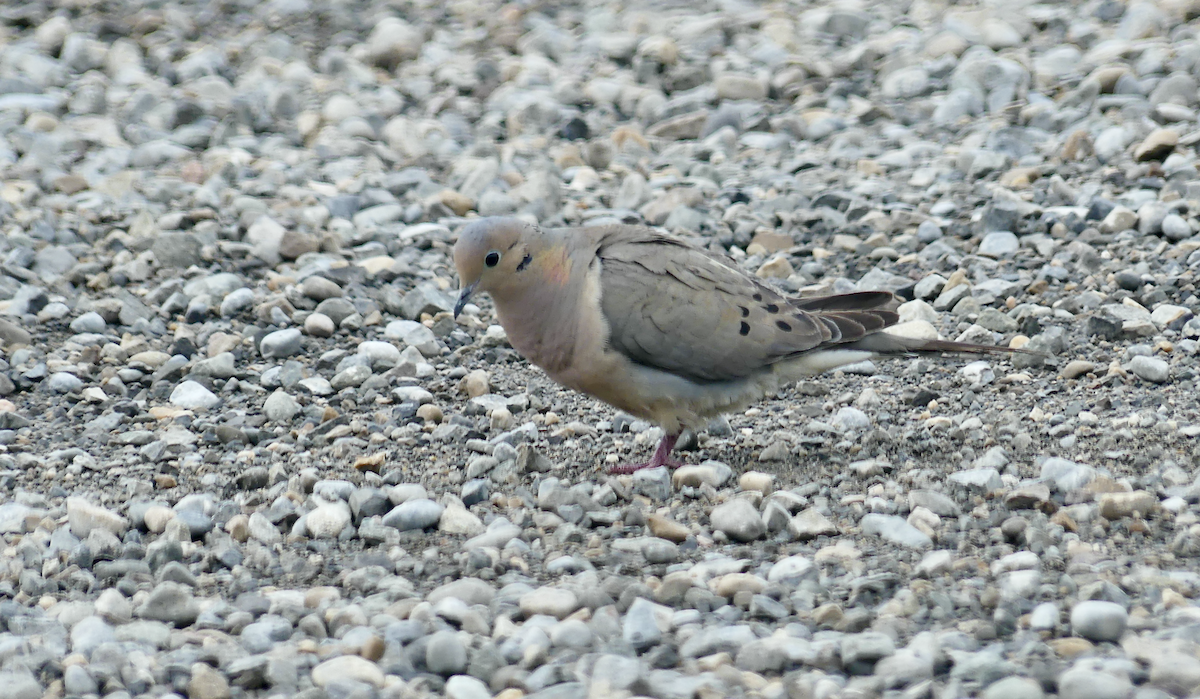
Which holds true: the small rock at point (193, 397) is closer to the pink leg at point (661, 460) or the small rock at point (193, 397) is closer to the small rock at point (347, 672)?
the pink leg at point (661, 460)

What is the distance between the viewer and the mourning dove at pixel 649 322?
442 centimetres

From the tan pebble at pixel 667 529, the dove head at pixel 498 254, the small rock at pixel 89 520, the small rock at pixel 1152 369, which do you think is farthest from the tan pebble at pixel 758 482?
the small rock at pixel 89 520

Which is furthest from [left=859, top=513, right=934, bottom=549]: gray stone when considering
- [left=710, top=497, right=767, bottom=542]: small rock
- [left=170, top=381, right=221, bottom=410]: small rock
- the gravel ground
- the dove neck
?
[left=170, top=381, right=221, bottom=410]: small rock

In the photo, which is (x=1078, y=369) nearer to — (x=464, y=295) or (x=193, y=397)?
(x=464, y=295)

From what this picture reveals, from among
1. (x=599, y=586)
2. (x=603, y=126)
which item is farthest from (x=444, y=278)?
(x=599, y=586)

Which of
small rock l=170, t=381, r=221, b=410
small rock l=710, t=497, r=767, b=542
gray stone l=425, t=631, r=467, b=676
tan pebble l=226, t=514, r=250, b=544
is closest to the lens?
gray stone l=425, t=631, r=467, b=676

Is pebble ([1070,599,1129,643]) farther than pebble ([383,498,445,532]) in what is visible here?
No

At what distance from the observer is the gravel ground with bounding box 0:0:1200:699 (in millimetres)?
3121

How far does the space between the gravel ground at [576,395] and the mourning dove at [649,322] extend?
0.28 metres

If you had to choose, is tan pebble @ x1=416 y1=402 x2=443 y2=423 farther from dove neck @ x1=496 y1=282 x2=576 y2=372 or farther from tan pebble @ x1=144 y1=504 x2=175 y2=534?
tan pebble @ x1=144 y1=504 x2=175 y2=534

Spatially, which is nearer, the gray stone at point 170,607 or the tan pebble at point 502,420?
the gray stone at point 170,607

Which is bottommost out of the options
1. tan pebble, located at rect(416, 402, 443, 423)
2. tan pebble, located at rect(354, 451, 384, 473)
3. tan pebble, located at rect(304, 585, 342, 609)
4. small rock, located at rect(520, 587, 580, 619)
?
tan pebble, located at rect(416, 402, 443, 423)

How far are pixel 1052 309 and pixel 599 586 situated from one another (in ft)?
9.83

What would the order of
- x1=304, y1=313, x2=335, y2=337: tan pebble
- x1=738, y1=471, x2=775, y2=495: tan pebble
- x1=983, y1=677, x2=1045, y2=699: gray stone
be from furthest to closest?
x1=304, y1=313, x2=335, y2=337: tan pebble → x1=738, y1=471, x2=775, y2=495: tan pebble → x1=983, y1=677, x2=1045, y2=699: gray stone
